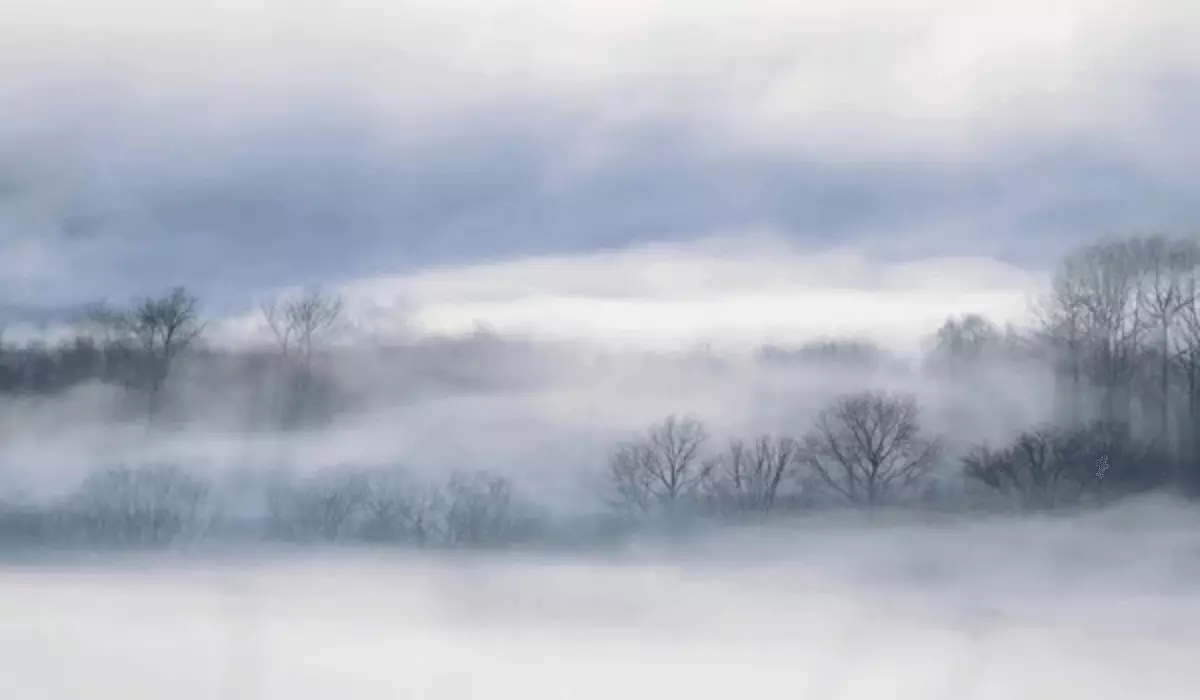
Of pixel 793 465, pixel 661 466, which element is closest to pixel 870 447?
pixel 793 465

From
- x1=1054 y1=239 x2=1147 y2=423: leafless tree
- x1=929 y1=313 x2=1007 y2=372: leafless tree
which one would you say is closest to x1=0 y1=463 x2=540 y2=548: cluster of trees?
x1=929 y1=313 x2=1007 y2=372: leafless tree

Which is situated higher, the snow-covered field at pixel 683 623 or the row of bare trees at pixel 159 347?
the row of bare trees at pixel 159 347

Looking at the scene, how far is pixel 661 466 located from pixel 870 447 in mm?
406

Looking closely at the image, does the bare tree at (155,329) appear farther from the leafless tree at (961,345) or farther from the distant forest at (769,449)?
the leafless tree at (961,345)

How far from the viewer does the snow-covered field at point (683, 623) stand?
2125mm

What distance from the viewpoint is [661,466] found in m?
2.21

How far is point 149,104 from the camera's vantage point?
7.69 feet

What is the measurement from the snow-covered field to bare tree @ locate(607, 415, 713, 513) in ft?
0.36

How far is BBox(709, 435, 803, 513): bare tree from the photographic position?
7.17 ft

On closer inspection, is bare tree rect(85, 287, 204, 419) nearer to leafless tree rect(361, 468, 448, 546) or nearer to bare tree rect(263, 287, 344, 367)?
Result: bare tree rect(263, 287, 344, 367)

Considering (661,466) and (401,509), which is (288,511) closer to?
(401,509)

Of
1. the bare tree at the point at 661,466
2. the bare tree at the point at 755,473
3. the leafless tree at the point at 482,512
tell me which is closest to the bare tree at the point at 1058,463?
the bare tree at the point at 755,473

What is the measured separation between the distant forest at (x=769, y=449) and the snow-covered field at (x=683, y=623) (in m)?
0.07

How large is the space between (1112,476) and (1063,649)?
35 centimetres
